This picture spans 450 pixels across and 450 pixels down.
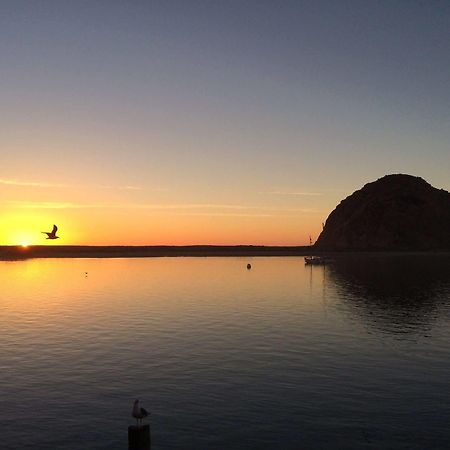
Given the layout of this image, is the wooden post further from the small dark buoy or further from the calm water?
the calm water

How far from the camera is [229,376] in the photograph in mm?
34844

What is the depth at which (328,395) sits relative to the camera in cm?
3047

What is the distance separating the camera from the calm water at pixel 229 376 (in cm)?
2469

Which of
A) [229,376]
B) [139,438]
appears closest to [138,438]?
[139,438]

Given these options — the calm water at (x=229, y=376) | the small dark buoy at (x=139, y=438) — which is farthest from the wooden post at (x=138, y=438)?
the calm water at (x=229, y=376)

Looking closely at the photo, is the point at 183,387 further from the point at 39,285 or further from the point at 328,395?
the point at 39,285

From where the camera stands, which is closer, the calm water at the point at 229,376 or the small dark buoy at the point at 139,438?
the small dark buoy at the point at 139,438

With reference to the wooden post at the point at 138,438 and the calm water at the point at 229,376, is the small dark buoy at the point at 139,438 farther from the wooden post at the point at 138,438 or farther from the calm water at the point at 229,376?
the calm water at the point at 229,376

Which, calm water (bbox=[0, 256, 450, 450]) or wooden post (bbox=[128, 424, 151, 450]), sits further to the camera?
calm water (bbox=[0, 256, 450, 450])

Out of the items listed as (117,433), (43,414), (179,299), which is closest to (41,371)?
(43,414)

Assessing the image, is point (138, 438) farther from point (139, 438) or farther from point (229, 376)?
point (229, 376)

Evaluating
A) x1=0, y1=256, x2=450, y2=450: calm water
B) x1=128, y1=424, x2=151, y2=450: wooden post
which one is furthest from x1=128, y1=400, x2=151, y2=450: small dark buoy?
x1=0, y1=256, x2=450, y2=450: calm water

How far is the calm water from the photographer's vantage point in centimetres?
2469

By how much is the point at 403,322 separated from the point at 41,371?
135 ft
